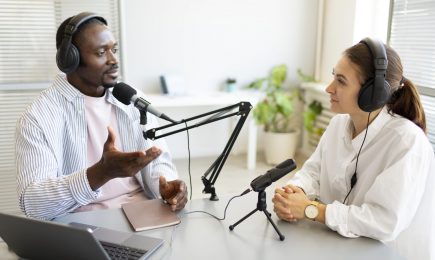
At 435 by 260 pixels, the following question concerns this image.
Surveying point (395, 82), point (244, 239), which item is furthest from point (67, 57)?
point (395, 82)

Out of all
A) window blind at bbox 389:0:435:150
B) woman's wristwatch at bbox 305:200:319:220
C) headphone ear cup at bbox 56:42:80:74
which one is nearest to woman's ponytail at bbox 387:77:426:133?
woman's wristwatch at bbox 305:200:319:220

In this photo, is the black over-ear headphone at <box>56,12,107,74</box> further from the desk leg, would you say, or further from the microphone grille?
the desk leg

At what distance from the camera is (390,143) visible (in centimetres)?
124

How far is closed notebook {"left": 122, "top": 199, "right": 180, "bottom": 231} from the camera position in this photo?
3.93 ft

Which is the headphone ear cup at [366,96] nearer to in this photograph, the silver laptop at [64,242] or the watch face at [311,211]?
the watch face at [311,211]

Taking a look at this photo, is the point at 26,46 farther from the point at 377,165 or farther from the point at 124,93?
the point at 377,165

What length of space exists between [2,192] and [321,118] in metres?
2.80

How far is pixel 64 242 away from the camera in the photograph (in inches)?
35.9

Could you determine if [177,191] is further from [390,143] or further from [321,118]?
[321,118]

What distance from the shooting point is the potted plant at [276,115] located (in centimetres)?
361

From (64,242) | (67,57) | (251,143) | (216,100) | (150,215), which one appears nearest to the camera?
(64,242)

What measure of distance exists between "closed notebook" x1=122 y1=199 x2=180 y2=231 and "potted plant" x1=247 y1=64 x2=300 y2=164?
2.38 metres

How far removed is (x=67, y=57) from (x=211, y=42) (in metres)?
2.41

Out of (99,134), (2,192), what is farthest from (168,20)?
(99,134)
